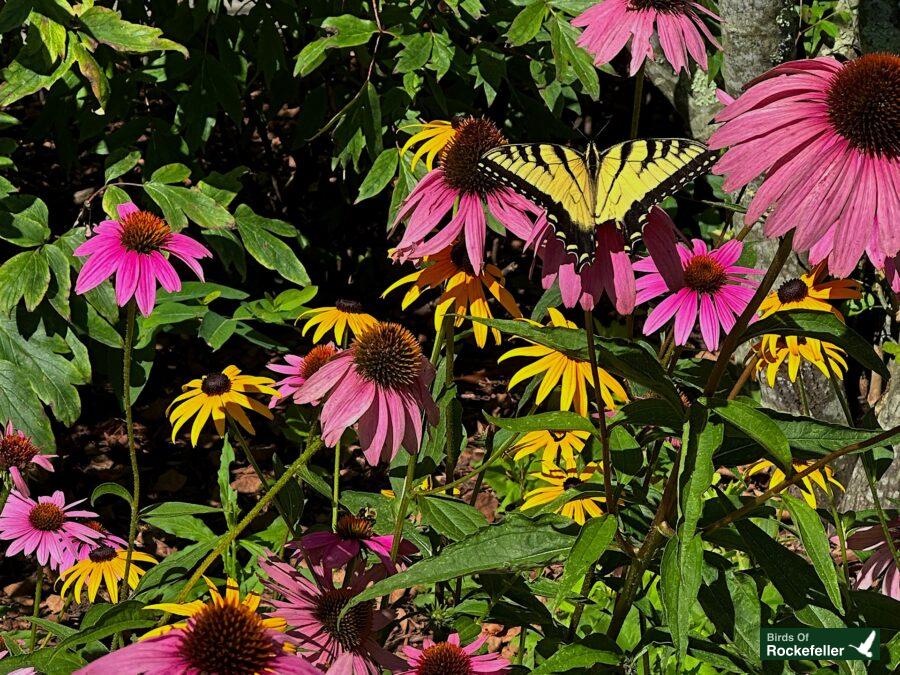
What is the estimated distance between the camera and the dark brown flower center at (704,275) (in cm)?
182

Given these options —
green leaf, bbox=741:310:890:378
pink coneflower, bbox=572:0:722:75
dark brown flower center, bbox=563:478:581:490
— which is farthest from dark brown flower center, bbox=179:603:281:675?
dark brown flower center, bbox=563:478:581:490

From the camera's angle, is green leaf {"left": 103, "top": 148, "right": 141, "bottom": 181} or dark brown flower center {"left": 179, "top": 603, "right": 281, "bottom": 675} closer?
dark brown flower center {"left": 179, "top": 603, "right": 281, "bottom": 675}

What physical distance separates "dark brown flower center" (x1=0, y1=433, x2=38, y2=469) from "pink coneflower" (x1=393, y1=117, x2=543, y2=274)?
0.93 metres

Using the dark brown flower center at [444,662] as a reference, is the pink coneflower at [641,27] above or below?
above

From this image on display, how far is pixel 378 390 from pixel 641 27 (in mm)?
809

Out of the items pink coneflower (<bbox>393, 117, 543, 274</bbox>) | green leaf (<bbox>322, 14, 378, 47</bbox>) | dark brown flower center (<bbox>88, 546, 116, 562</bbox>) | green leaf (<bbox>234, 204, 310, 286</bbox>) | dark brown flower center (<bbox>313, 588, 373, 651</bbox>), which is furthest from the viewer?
green leaf (<bbox>234, 204, 310, 286</bbox>)

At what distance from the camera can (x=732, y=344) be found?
3.97 ft

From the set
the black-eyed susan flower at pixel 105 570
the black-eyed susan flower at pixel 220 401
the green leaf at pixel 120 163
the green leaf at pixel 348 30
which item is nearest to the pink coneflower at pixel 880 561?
the black-eyed susan flower at pixel 220 401

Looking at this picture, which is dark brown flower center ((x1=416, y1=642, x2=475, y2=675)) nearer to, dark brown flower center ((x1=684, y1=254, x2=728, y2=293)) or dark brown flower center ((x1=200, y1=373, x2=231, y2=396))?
dark brown flower center ((x1=684, y1=254, x2=728, y2=293))

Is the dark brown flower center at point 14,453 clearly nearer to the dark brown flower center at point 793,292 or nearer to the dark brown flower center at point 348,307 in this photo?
the dark brown flower center at point 348,307

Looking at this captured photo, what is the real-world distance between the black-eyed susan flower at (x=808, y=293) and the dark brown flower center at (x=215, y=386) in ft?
4.24

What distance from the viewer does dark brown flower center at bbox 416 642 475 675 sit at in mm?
1468

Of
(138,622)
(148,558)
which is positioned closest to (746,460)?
(138,622)

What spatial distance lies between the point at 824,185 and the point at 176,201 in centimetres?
171
